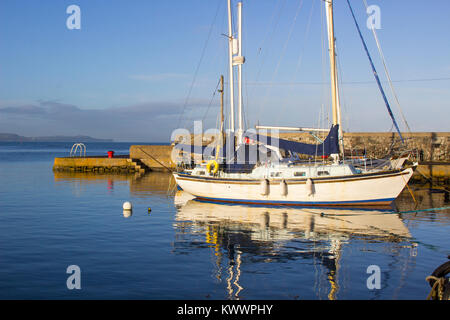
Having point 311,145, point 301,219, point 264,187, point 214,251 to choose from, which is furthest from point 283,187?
point 214,251

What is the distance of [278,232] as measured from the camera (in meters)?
16.4

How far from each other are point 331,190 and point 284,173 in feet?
8.95

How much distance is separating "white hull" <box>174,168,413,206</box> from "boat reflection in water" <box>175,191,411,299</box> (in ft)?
2.20

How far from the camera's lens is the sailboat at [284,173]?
21.5 meters

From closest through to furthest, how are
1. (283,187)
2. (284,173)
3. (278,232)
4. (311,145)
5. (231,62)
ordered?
1. (278,232)
2. (283,187)
3. (284,173)
4. (311,145)
5. (231,62)

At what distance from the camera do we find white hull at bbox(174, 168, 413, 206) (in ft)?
69.9

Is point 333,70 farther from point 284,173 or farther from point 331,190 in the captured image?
point 331,190

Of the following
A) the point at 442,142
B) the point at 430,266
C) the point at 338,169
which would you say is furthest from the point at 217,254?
the point at 442,142

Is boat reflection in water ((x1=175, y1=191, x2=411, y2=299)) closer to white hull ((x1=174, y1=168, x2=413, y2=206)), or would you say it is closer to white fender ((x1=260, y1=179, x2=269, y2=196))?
white hull ((x1=174, y1=168, x2=413, y2=206))

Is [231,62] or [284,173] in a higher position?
[231,62]

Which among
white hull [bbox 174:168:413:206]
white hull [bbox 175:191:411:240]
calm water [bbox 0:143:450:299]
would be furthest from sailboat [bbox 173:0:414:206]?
calm water [bbox 0:143:450:299]

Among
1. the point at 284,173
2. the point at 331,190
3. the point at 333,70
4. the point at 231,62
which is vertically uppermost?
the point at 231,62
